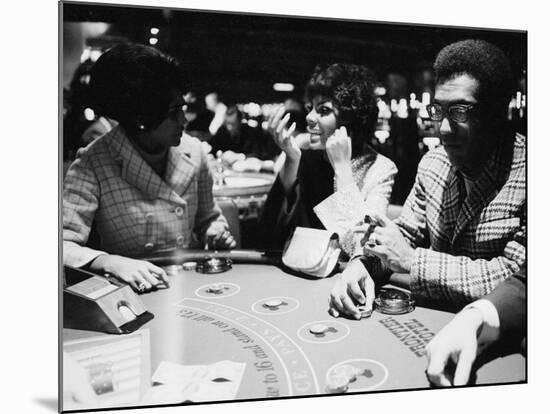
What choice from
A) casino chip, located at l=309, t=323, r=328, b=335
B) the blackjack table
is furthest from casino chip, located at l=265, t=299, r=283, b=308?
casino chip, located at l=309, t=323, r=328, b=335

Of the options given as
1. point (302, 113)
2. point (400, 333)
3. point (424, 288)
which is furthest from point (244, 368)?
point (302, 113)

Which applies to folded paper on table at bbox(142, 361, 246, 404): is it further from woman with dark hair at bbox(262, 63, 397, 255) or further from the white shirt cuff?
the white shirt cuff

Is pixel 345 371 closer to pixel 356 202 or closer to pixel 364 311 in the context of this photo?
pixel 364 311

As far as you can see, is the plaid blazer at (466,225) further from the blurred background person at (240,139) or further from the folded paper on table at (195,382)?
the folded paper on table at (195,382)

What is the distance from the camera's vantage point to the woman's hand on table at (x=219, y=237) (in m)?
2.61

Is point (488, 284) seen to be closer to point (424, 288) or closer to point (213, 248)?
point (424, 288)

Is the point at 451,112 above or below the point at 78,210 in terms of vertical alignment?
above

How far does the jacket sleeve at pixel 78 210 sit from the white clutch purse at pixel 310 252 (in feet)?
2.77

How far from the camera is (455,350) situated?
8.50ft

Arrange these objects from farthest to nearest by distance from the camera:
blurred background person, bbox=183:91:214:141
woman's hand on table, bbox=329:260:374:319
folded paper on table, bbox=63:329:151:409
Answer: woman's hand on table, bbox=329:260:374:319
blurred background person, bbox=183:91:214:141
folded paper on table, bbox=63:329:151:409

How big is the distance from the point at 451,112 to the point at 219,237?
45.8 inches

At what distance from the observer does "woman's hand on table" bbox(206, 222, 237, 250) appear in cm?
261

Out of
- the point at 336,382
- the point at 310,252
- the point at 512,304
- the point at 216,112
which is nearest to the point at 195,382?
the point at 336,382

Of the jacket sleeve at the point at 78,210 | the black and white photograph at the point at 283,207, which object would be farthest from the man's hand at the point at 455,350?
the jacket sleeve at the point at 78,210
